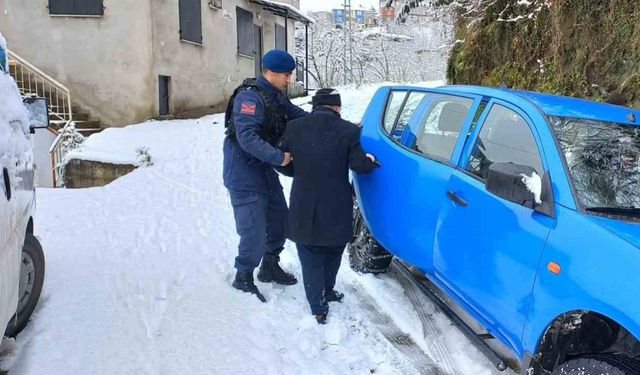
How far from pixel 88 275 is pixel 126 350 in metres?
1.41

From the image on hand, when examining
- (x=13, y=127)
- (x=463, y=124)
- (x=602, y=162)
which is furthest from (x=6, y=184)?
(x=602, y=162)

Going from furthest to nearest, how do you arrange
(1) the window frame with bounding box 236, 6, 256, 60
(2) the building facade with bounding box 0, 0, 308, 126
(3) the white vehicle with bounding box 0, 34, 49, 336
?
(1) the window frame with bounding box 236, 6, 256, 60
(2) the building facade with bounding box 0, 0, 308, 126
(3) the white vehicle with bounding box 0, 34, 49, 336

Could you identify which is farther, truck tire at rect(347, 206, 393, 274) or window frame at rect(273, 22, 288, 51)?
window frame at rect(273, 22, 288, 51)

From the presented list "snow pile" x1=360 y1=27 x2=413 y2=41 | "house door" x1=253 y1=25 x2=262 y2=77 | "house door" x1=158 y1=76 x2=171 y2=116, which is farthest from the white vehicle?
"snow pile" x1=360 y1=27 x2=413 y2=41

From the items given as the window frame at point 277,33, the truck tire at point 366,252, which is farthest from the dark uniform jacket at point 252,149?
the window frame at point 277,33

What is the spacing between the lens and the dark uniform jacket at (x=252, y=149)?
3.64 m

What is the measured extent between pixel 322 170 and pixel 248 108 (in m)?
0.71

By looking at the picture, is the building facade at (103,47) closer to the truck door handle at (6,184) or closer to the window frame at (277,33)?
the window frame at (277,33)

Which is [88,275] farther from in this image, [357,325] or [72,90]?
[72,90]

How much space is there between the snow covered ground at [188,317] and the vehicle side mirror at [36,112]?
125 cm

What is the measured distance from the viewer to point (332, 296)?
4020mm

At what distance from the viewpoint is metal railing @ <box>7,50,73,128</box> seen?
1147cm

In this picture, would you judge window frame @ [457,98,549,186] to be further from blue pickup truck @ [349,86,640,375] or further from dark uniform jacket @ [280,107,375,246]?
dark uniform jacket @ [280,107,375,246]

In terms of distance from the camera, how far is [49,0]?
471 inches
